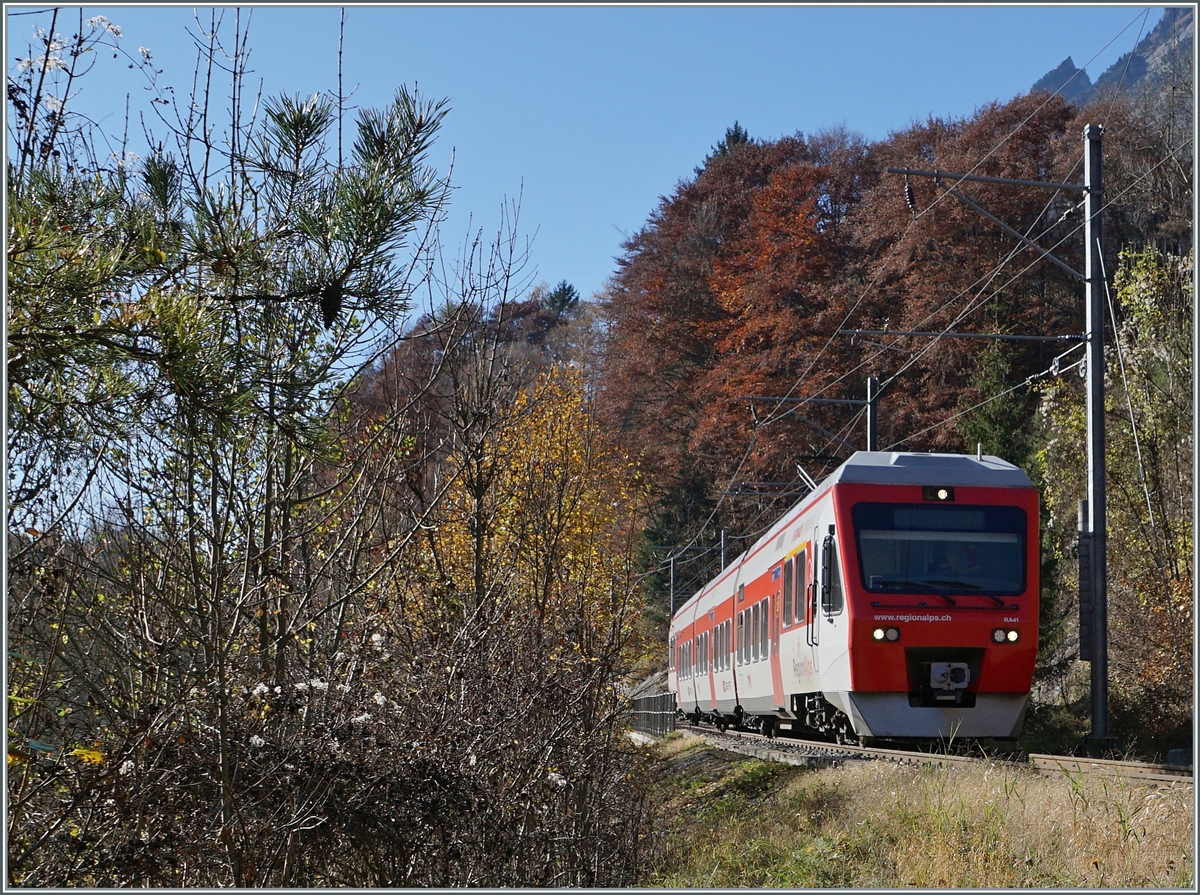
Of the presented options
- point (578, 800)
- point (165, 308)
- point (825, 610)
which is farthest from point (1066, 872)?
point (825, 610)

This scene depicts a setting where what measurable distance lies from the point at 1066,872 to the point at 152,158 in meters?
5.60

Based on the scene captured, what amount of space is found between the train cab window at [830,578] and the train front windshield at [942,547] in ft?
1.07

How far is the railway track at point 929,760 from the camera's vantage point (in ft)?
27.5

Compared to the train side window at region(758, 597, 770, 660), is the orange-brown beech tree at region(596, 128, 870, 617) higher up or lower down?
higher up

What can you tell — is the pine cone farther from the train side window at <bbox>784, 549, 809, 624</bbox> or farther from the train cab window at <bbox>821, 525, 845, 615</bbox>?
the train side window at <bbox>784, 549, 809, 624</bbox>

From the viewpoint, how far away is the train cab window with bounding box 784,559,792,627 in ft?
48.6

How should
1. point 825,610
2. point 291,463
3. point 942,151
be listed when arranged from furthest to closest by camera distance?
1. point 942,151
2. point 825,610
3. point 291,463

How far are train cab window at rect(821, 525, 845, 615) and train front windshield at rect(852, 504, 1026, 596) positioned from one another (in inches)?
12.8

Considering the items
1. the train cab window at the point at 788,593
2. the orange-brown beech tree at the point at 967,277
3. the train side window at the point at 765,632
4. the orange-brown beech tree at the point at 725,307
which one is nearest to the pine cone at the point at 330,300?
the train cab window at the point at 788,593

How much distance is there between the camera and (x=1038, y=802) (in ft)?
25.9

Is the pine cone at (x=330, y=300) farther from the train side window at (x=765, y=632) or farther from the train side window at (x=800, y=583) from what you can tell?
the train side window at (x=765, y=632)

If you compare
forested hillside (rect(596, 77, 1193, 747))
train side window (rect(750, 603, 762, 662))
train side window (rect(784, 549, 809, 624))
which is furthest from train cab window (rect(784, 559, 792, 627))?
forested hillside (rect(596, 77, 1193, 747))

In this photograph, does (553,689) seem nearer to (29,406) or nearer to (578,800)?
(578,800)

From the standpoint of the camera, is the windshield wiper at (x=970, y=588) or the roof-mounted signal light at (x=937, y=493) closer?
the windshield wiper at (x=970, y=588)
